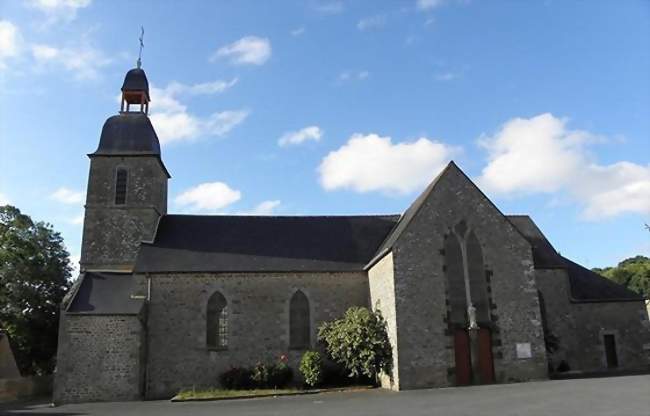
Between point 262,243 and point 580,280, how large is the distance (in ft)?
53.0

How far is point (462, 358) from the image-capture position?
2044 centimetres

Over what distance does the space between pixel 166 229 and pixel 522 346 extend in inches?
680

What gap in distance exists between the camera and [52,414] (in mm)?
17047

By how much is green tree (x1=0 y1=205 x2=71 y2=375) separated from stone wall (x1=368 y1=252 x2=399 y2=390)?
80.9 feet

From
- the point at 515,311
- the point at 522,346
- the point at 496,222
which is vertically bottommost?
the point at 522,346

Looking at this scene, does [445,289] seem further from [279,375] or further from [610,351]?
[610,351]

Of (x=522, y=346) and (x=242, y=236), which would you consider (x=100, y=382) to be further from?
(x=522, y=346)

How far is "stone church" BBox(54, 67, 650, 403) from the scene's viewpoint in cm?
2081

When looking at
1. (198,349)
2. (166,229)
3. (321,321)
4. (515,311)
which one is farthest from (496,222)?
(166,229)

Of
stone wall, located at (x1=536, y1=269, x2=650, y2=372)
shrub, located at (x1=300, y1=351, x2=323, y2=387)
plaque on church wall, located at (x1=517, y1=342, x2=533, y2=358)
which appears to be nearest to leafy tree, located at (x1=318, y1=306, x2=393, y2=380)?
shrub, located at (x1=300, y1=351, x2=323, y2=387)

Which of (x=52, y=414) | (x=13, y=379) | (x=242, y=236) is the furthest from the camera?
(x=13, y=379)

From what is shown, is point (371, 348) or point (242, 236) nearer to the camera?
point (371, 348)

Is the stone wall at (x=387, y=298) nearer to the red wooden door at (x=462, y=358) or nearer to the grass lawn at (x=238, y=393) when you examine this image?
the grass lawn at (x=238, y=393)

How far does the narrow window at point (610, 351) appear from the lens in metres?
25.3
